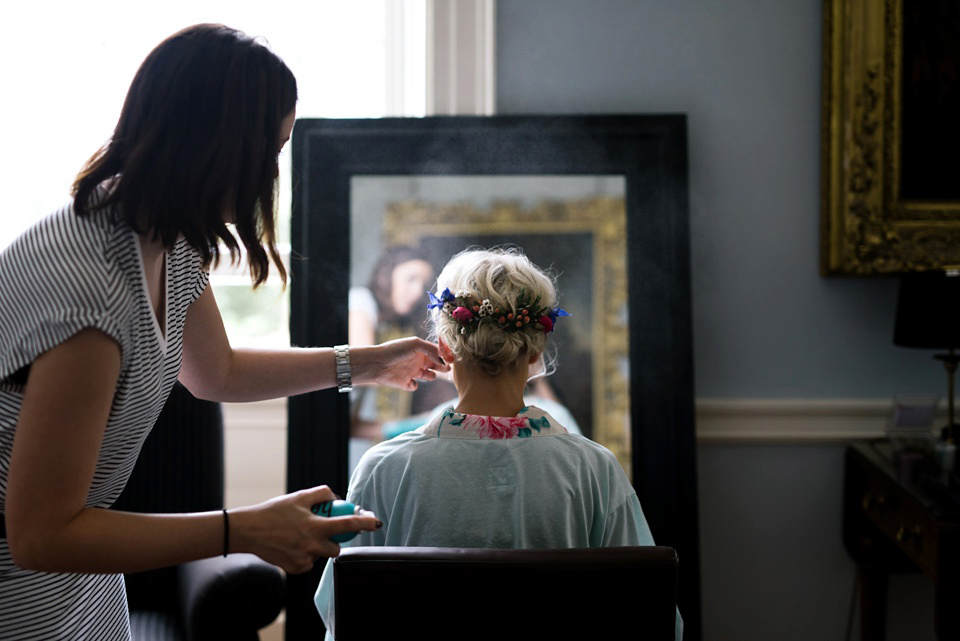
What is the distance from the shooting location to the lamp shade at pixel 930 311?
201 cm

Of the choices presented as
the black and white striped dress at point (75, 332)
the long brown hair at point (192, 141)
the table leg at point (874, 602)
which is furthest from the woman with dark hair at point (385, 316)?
the table leg at point (874, 602)

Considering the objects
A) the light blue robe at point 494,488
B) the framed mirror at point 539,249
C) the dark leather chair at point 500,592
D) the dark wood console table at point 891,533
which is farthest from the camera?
the framed mirror at point 539,249

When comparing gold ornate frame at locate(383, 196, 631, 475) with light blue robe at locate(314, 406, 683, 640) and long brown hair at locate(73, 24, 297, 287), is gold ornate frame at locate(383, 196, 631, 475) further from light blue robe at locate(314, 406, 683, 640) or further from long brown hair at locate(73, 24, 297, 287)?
long brown hair at locate(73, 24, 297, 287)

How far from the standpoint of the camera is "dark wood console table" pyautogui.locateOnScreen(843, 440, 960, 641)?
1.74 metres

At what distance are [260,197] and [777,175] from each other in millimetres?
1722

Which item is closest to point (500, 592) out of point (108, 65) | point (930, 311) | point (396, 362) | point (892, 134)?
point (396, 362)

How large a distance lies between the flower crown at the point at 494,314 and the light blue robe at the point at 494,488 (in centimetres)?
15

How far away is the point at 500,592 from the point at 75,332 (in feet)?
2.06

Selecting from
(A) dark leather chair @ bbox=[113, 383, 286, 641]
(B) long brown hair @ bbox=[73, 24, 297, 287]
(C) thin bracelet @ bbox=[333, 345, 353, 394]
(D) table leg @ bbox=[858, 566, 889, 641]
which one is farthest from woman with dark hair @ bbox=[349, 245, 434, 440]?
(D) table leg @ bbox=[858, 566, 889, 641]

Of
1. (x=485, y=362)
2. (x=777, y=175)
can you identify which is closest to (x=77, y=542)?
(x=485, y=362)

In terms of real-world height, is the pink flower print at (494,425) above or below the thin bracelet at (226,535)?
above

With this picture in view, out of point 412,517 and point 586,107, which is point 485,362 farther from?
point 586,107

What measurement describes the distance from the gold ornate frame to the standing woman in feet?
3.73

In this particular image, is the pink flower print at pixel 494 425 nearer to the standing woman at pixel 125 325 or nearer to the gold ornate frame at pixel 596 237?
the standing woman at pixel 125 325
